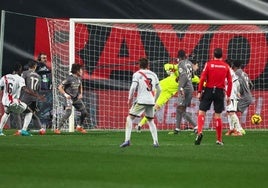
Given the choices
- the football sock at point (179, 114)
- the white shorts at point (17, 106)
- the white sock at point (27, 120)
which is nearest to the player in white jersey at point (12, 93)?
the white shorts at point (17, 106)

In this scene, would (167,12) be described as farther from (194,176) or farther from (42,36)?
(194,176)

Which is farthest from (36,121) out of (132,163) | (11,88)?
(132,163)

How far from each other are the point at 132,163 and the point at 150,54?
1557 cm

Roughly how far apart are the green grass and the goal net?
24.8 feet

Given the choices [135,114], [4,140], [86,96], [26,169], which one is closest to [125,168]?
[26,169]

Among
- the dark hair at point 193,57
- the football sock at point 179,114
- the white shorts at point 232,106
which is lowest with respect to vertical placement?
the football sock at point 179,114

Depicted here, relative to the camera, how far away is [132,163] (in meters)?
16.0

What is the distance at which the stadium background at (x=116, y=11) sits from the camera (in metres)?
31.8

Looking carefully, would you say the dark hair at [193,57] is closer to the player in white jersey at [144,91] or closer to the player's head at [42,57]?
the player's head at [42,57]

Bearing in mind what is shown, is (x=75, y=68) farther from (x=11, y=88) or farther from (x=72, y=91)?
(x=11, y=88)

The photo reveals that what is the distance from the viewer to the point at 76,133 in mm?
27094

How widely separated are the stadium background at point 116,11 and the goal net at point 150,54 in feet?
3.17

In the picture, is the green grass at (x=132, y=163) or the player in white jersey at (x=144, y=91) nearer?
the green grass at (x=132, y=163)

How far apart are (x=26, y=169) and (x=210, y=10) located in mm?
18259
